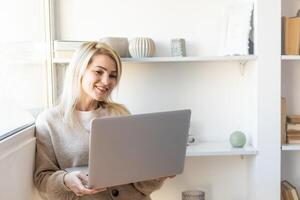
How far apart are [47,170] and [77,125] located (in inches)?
8.1

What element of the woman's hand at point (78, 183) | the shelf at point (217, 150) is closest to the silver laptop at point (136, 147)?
the woman's hand at point (78, 183)

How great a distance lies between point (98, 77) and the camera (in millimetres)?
1622

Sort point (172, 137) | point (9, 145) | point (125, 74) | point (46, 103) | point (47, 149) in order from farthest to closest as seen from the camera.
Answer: point (125, 74) < point (46, 103) < point (47, 149) < point (172, 137) < point (9, 145)

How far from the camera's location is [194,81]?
2.36 m

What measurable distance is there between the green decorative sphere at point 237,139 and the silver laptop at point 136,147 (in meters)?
0.73

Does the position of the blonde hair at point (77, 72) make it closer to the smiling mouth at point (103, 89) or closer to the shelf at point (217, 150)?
the smiling mouth at point (103, 89)

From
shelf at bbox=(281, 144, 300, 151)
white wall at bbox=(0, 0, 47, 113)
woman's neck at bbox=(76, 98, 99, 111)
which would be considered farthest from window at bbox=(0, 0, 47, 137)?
shelf at bbox=(281, 144, 300, 151)

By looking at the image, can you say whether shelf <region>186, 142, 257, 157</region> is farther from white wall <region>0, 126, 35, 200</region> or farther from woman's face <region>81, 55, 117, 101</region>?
white wall <region>0, 126, 35, 200</region>

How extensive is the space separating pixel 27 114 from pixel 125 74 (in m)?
0.72

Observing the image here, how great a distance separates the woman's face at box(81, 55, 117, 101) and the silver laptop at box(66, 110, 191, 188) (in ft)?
1.01

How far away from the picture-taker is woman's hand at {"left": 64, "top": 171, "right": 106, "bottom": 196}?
4.51 feet

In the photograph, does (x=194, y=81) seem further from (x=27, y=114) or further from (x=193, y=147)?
(x=27, y=114)

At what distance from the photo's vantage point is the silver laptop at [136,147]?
1328mm

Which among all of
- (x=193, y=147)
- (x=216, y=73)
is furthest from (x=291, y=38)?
(x=193, y=147)
